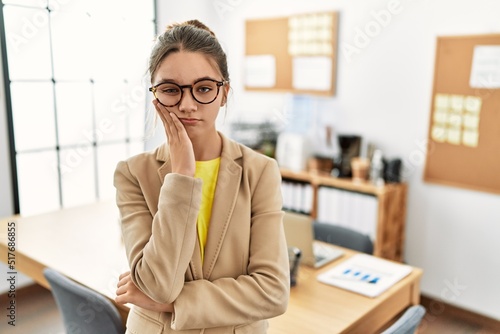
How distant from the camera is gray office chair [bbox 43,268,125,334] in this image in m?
1.68

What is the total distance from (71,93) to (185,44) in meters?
2.88

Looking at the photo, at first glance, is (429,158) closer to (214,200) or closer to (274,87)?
(274,87)

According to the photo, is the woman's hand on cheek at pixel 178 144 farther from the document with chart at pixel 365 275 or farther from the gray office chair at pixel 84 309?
the document with chart at pixel 365 275

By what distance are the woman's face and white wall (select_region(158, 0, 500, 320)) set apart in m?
1.97

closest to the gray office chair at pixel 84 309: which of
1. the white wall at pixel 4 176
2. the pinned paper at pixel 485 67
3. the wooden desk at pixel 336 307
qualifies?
the wooden desk at pixel 336 307

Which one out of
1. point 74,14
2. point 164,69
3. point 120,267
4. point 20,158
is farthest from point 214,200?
point 74,14

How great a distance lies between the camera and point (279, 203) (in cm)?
128

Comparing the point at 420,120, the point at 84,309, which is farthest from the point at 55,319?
the point at 420,120

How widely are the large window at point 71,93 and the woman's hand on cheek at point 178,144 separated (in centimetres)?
261

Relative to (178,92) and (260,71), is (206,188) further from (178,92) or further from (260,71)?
(260,71)

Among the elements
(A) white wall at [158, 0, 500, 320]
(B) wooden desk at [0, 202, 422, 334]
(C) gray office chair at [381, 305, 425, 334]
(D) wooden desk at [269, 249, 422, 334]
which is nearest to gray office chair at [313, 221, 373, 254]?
(B) wooden desk at [0, 202, 422, 334]

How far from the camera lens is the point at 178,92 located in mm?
1126

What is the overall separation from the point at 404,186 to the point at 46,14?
2.98 metres

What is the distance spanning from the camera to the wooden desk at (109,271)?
1669 millimetres
